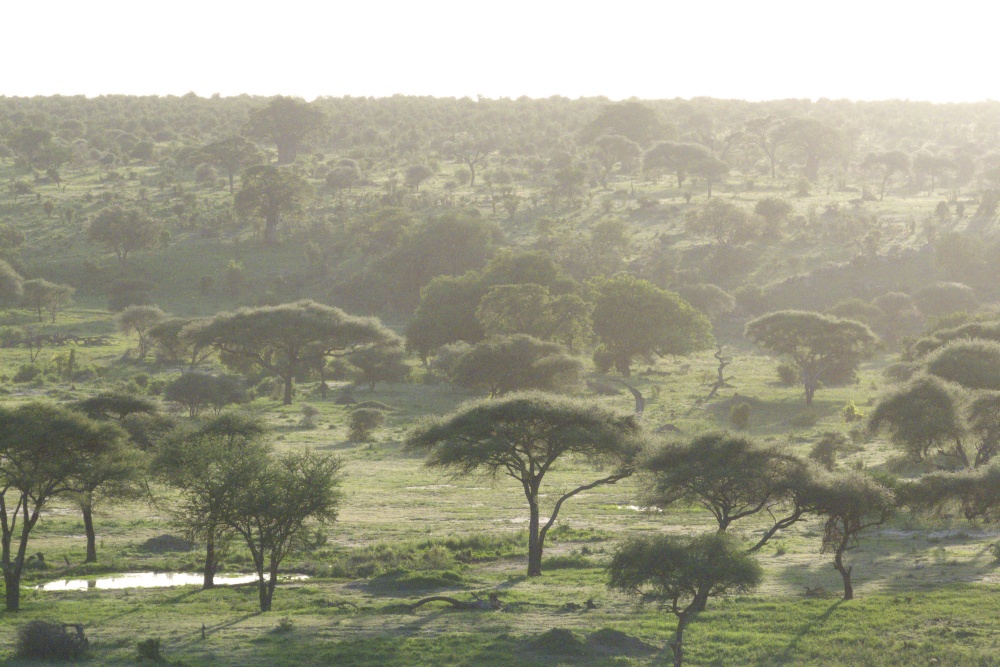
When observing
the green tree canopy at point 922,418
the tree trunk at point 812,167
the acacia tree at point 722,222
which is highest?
the tree trunk at point 812,167

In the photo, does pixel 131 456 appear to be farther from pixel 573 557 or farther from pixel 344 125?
pixel 344 125

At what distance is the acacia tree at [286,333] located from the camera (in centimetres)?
7494

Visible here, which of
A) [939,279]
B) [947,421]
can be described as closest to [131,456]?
[947,421]

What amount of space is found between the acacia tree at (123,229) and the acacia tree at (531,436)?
81554 mm

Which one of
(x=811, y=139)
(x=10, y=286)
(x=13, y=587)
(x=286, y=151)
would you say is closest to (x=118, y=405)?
(x=13, y=587)

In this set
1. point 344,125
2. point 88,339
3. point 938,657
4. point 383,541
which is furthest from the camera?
point 344,125

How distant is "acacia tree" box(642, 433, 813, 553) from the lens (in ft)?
107

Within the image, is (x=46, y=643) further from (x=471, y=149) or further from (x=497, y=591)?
(x=471, y=149)

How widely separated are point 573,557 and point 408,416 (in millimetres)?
34552

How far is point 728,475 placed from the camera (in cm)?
3259

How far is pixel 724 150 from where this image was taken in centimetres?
16300

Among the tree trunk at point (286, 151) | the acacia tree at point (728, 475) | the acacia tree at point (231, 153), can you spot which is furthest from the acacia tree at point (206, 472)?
the tree trunk at point (286, 151)

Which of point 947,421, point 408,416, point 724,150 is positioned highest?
point 724,150

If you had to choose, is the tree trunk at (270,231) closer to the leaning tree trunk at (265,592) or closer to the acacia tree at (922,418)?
the acacia tree at (922,418)
